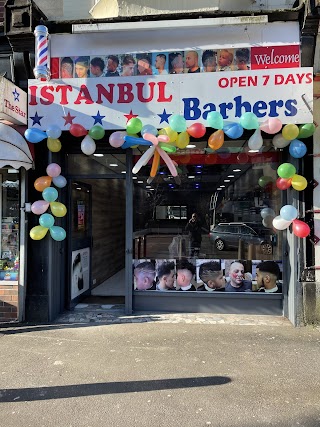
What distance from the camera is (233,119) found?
5203mm

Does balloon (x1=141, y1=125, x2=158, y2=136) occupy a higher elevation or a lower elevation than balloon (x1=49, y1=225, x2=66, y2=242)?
higher

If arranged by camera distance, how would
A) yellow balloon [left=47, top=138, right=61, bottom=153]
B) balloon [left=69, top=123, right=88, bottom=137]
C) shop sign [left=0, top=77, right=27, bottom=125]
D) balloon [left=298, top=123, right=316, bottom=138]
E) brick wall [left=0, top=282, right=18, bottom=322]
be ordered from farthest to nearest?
brick wall [left=0, top=282, right=18, bottom=322] < yellow balloon [left=47, top=138, right=61, bottom=153] < balloon [left=69, top=123, right=88, bottom=137] < balloon [left=298, top=123, right=316, bottom=138] < shop sign [left=0, top=77, right=27, bottom=125]

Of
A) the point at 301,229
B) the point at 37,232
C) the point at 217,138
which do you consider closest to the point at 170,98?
the point at 217,138

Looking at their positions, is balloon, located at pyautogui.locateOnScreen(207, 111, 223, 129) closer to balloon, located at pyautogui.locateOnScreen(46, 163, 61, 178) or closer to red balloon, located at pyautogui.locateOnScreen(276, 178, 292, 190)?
red balloon, located at pyautogui.locateOnScreen(276, 178, 292, 190)

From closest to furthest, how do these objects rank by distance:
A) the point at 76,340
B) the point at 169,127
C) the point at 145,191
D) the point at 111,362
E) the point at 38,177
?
the point at 111,362 → the point at 76,340 → the point at 169,127 → the point at 38,177 → the point at 145,191

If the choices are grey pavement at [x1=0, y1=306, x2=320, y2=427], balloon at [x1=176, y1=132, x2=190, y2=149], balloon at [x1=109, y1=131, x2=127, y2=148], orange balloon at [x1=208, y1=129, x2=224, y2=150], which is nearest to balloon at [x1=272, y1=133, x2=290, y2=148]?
orange balloon at [x1=208, y1=129, x2=224, y2=150]

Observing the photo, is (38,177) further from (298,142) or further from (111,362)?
(298,142)

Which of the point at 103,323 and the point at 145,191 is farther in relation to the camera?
the point at 145,191

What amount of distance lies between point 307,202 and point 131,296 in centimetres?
308

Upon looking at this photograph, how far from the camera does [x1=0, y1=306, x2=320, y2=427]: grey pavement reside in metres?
3.05

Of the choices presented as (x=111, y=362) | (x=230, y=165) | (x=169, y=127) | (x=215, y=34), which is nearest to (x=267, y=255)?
(x=230, y=165)

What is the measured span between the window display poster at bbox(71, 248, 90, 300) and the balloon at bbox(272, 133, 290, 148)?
12.5 feet

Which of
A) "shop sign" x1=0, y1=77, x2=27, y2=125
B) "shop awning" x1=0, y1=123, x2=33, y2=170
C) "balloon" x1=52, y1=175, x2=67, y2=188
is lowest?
"balloon" x1=52, y1=175, x2=67, y2=188

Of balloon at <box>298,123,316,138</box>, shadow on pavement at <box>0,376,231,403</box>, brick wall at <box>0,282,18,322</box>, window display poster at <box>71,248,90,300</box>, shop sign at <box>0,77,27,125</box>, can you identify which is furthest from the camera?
window display poster at <box>71,248,90,300</box>
